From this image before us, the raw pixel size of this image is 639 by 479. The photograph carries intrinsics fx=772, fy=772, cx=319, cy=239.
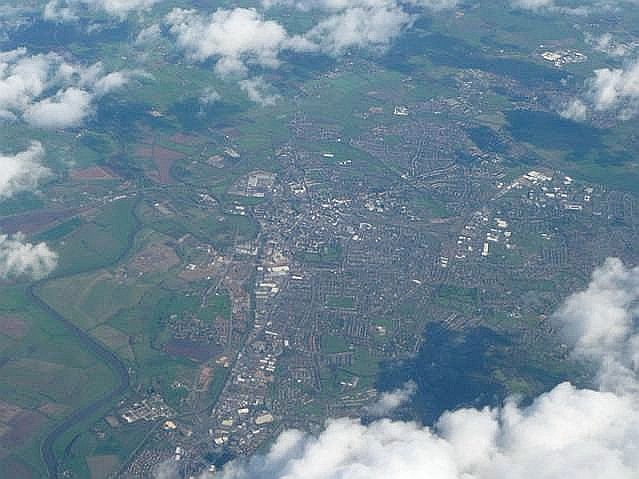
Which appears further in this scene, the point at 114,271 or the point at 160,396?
the point at 114,271

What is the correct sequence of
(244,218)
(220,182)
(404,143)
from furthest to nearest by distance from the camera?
(404,143) < (220,182) < (244,218)

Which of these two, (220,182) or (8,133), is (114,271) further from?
(8,133)

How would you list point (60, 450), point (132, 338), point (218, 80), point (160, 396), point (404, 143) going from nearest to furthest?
point (60, 450) < point (160, 396) < point (132, 338) < point (404, 143) < point (218, 80)

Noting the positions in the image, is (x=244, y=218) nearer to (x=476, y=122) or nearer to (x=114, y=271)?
(x=114, y=271)

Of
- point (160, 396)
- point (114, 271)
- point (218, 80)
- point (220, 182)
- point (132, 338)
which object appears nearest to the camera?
point (160, 396)

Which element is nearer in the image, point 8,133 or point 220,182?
point 220,182

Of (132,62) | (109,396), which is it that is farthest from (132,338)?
(132,62)

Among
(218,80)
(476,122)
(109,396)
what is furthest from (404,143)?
(109,396)

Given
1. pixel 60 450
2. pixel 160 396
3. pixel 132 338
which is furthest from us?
pixel 132 338
